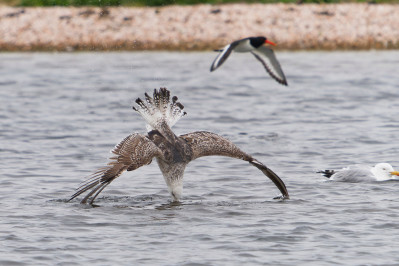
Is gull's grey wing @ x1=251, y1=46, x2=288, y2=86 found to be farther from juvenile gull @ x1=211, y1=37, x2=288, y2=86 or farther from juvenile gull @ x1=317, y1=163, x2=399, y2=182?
juvenile gull @ x1=317, y1=163, x2=399, y2=182

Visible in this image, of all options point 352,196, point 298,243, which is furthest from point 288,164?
point 298,243

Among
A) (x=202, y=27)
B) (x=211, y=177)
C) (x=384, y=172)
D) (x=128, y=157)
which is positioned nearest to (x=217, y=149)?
(x=128, y=157)

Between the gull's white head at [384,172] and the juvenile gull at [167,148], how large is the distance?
1867 millimetres

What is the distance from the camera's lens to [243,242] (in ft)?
29.6

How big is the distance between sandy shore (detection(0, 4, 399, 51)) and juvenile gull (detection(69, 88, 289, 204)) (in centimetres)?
2591

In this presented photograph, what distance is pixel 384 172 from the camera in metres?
12.5

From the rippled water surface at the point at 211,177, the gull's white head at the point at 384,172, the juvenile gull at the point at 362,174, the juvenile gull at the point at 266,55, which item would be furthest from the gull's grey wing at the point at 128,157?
the juvenile gull at the point at 266,55

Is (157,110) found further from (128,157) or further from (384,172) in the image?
(384,172)

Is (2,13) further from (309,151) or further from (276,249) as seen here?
(276,249)

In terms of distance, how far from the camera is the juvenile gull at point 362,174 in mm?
12477

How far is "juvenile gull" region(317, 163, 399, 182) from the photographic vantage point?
1248 centimetres

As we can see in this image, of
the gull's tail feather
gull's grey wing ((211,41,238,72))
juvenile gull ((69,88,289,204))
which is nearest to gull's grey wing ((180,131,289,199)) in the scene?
juvenile gull ((69,88,289,204))

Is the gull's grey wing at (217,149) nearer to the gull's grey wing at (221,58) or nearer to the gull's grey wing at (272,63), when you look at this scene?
the gull's grey wing at (221,58)

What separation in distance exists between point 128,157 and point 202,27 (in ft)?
94.6
